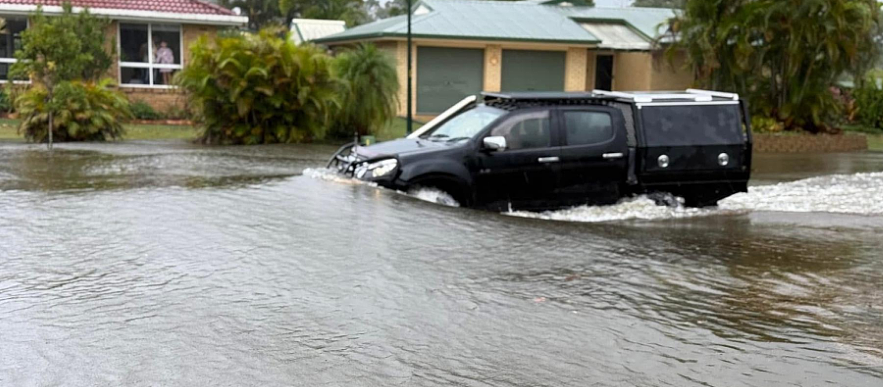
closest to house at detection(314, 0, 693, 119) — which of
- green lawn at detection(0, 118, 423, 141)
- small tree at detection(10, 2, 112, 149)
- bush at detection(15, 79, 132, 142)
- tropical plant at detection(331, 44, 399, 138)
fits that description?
green lawn at detection(0, 118, 423, 141)

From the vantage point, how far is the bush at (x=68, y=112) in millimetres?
19625

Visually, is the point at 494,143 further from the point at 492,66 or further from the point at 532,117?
the point at 492,66

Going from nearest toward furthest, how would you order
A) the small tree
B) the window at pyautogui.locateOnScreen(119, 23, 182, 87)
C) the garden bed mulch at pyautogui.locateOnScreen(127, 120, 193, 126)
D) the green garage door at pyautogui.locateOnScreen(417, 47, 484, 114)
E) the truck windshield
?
the truck windshield → the small tree → the garden bed mulch at pyautogui.locateOnScreen(127, 120, 193, 126) → the window at pyautogui.locateOnScreen(119, 23, 182, 87) → the green garage door at pyautogui.locateOnScreen(417, 47, 484, 114)

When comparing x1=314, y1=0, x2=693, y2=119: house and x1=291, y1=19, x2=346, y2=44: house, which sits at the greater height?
x1=291, y1=19, x2=346, y2=44: house

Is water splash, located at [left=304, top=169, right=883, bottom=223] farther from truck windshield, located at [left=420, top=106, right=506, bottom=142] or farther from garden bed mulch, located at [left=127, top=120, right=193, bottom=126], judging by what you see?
garden bed mulch, located at [left=127, top=120, right=193, bottom=126]

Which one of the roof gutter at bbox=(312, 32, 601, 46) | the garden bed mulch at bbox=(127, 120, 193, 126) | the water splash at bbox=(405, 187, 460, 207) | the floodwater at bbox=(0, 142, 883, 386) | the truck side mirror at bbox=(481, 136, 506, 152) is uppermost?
the roof gutter at bbox=(312, 32, 601, 46)

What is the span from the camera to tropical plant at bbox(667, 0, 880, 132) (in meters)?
21.6

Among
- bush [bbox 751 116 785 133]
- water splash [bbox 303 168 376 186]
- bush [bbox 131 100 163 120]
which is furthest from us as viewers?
bush [bbox 131 100 163 120]

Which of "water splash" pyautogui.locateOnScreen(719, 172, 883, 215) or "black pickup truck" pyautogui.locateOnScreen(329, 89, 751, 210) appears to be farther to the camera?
"water splash" pyautogui.locateOnScreen(719, 172, 883, 215)

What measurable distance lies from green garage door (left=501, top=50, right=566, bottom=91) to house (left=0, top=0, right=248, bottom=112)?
8.57 meters

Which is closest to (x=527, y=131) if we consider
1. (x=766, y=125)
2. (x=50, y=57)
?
(x=50, y=57)

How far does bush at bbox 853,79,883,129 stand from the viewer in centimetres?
2739

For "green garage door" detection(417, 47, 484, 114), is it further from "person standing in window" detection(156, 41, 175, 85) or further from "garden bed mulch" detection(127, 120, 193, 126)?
"person standing in window" detection(156, 41, 175, 85)

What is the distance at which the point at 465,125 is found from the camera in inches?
462
